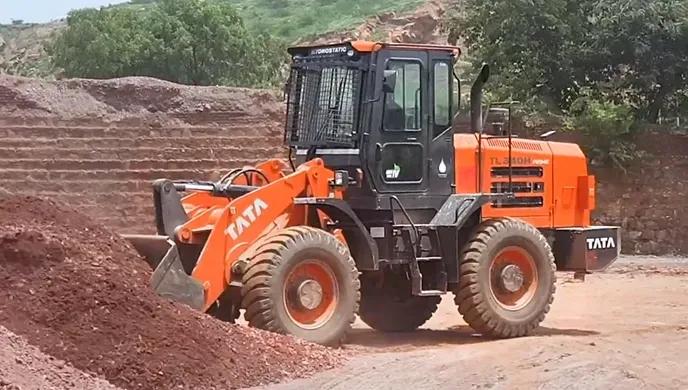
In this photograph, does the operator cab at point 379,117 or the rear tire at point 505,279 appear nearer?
the operator cab at point 379,117

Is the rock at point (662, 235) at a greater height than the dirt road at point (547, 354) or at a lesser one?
A: lesser

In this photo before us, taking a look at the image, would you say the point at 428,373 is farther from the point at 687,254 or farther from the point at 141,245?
the point at 687,254

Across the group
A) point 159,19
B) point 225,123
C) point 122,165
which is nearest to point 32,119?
point 122,165

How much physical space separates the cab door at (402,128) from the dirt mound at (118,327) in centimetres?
242

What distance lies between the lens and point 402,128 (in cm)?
1319

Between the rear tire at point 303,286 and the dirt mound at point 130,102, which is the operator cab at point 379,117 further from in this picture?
the dirt mound at point 130,102

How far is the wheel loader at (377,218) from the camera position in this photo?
11.9 m

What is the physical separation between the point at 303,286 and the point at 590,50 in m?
16.9

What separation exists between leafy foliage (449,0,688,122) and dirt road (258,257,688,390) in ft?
32.9

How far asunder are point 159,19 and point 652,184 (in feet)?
55.8

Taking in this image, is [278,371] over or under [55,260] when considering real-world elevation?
under

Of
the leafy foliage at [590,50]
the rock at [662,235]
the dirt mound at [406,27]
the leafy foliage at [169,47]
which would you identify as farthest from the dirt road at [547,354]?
the dirt mound at [406,27]

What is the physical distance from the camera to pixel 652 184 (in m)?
27.3

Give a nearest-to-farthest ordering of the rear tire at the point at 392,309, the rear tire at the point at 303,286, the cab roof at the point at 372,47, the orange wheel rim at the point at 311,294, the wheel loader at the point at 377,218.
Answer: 1. the rear tire at the point at 303,286
2. the wheel loader at the point at 377,218
3. the orange wheel rim at the point at 311,294
4. the cab roof at the point at 372,47
5. the rear tire at the point at 392,309
